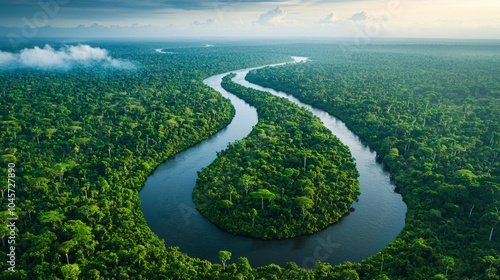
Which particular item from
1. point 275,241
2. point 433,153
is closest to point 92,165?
point 275,241

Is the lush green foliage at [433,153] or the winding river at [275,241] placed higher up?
the lush green foliage at [433,153]

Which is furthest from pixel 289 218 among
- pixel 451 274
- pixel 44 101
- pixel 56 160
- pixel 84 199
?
pixel 44 101

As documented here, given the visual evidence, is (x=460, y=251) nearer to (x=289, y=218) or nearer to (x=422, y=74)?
(x=289, y=218)

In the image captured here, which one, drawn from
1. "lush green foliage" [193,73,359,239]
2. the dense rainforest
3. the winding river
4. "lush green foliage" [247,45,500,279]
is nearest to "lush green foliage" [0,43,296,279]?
the dense rainforest

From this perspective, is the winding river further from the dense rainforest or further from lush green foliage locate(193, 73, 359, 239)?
the dense rainforest

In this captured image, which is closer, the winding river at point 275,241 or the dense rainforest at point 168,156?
the dense rainforest at point 168,156

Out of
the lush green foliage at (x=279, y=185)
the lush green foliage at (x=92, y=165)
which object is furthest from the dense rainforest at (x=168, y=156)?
the lush green foliage at (x=279, y=185)

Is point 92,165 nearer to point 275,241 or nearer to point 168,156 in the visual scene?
point 168,156

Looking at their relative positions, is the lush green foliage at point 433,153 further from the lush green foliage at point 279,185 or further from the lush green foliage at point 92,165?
the lush green foliage at point 92,165
